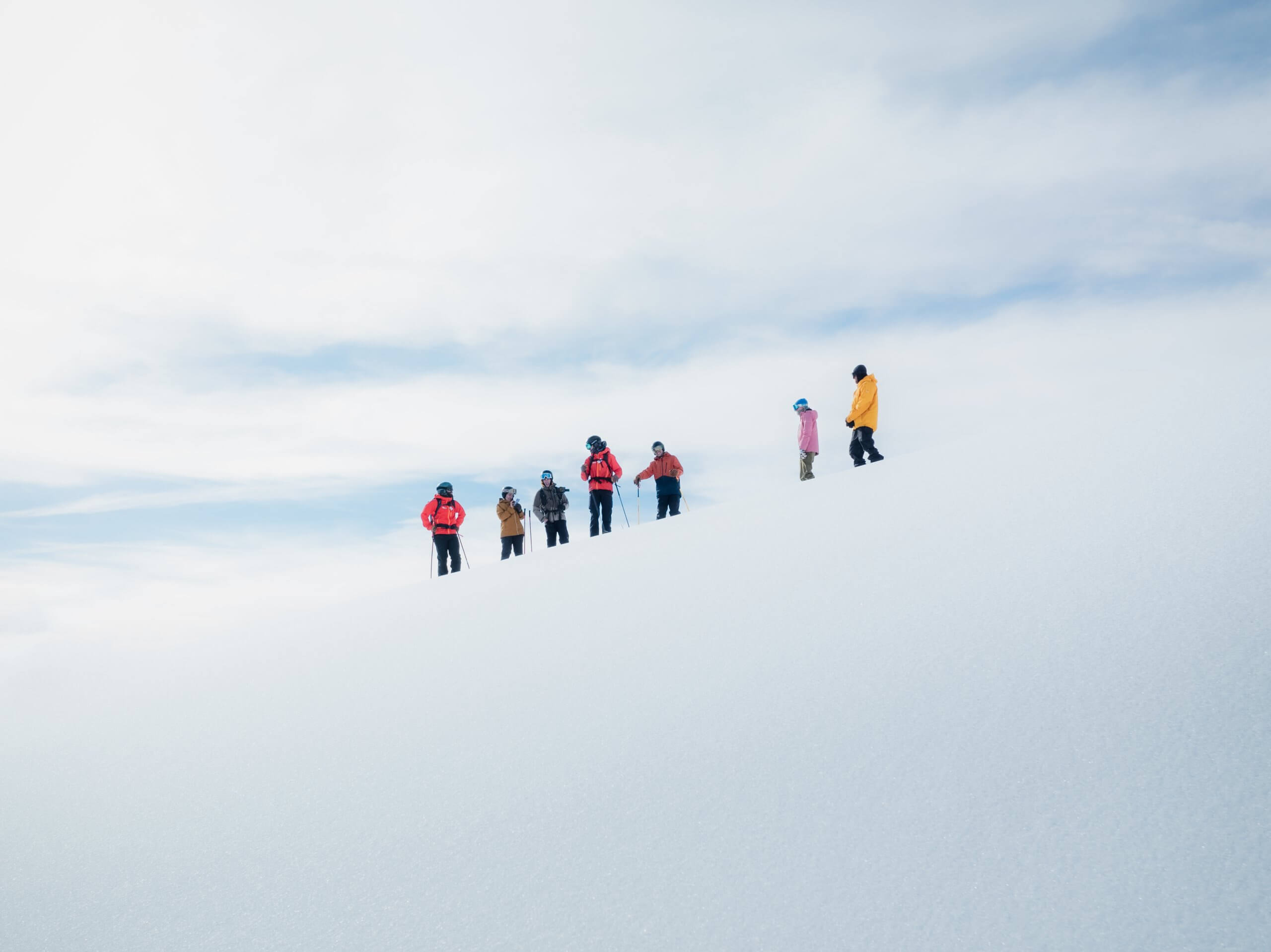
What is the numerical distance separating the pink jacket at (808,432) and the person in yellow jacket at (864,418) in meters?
1.84

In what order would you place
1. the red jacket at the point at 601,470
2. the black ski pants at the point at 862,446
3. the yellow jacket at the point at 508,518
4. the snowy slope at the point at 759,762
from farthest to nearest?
the yellow jacket at the point at 508,518 → the red jacket at the point at 601,470 → the black ski pants at the point at 862,446 → the snowy slope at the point at 759,762

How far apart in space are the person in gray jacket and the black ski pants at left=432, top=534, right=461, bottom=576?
1.55 m

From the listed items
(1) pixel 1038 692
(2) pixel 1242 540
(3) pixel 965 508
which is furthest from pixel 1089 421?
(1) pixel 1038 692

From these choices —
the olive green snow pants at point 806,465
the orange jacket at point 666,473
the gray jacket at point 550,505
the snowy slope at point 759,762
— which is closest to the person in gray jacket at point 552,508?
the gray jacket at point 550,505

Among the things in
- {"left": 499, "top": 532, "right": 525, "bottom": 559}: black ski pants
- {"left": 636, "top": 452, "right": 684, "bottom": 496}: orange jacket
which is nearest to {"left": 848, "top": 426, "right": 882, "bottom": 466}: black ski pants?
{"left": 636, "top": 452, "right": 684, "bottom": 496}: orange jacket

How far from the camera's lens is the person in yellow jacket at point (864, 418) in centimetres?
1072

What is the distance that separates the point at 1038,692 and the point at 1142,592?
128cm

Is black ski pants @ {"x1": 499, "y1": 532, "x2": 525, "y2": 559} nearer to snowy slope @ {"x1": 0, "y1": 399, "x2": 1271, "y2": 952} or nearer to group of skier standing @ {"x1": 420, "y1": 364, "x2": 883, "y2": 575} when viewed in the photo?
group of skier standing @ {"x1": 420, "y1": 364, "x2": 883, "y2": 575}

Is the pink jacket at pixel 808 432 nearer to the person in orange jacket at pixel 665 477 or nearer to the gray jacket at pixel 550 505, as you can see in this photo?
the person in orange jacket at pixel 665 477

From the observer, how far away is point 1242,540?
459 centimetres

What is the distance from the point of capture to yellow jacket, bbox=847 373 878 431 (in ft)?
35.2

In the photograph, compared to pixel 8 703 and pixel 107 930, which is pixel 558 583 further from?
pixel 8 703

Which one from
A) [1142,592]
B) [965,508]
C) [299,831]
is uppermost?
[965,508]

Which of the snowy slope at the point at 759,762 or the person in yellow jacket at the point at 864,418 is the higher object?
the person in yellow jacket at the point at 864,418
